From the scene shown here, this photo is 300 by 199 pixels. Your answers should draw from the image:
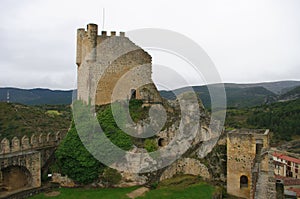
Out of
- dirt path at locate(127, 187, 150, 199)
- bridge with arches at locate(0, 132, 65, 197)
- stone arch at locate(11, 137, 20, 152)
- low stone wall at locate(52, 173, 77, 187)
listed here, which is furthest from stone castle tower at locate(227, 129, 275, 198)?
stone arch at locate(11, 137, 20, 152)

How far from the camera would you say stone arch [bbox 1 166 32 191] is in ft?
67.3

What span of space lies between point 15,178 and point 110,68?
32.9ft

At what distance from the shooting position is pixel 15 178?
20859 millimetres

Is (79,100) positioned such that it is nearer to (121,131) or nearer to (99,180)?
(121,131)

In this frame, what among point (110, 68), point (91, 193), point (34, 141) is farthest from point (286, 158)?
point (34, 141)

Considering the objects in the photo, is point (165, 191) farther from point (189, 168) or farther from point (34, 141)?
point (34, 141)

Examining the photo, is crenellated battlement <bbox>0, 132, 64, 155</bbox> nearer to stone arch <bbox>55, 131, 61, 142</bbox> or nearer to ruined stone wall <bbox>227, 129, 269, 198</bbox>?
stone arch <bbox>55, 131, 61, 142</bbox>

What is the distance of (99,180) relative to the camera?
20.6 metres

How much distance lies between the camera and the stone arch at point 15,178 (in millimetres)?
20502

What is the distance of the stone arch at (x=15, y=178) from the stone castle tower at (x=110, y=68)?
21.9 feet

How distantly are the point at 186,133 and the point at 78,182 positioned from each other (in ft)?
26.5

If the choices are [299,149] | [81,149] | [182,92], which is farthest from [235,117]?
[81,149]

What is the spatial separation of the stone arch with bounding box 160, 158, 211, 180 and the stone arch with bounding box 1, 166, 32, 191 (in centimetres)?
944

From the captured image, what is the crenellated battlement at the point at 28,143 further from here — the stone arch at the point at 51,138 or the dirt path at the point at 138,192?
the dirt path at the point at 138,192
